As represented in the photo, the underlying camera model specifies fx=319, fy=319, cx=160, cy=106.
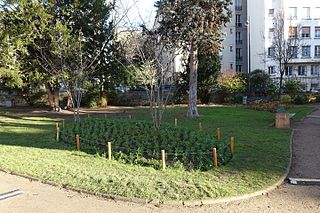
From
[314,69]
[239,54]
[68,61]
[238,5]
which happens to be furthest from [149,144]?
[238,5]

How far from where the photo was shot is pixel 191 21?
16.7m

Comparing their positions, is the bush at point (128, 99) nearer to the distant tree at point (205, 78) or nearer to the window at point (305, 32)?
the distant tree at point (205, 78)

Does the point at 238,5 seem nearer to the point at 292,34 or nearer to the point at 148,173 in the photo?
the point at 292,34

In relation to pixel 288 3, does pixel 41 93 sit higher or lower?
lower

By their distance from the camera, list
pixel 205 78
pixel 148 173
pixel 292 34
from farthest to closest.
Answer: pixel 292 34 → pixel 205 78 → pixel 148 173

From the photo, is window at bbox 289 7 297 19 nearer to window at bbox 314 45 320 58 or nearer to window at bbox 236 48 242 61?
window at bbox 314 45 320 58

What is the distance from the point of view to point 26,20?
1858 centimetres

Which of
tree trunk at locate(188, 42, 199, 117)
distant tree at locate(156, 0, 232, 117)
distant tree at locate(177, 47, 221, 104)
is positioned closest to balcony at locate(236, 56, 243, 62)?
distant tree at locate(177, 47, 221, 104)

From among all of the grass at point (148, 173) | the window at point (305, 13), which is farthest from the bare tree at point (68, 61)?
the window at point (305, 13)

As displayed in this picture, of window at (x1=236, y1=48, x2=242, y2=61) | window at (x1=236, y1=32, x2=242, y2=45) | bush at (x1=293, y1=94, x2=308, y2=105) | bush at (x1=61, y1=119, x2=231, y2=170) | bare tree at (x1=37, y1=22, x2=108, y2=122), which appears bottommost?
bush at (x1=61, y1=119, x2=231, y2=170)

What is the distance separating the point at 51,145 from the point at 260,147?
648 cm

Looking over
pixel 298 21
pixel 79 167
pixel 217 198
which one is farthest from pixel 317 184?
pixel 298 21

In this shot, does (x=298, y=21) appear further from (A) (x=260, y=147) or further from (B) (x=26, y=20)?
(A) (x=260, y=147)

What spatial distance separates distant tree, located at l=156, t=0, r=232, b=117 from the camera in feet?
54.4
